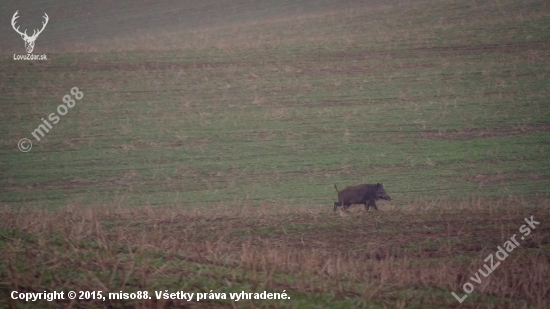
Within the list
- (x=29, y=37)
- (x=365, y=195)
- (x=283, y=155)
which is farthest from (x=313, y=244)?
(x=29, y=37)

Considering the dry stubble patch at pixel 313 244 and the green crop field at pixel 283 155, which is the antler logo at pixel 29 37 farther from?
the dry stubble patch at pixel 313 244

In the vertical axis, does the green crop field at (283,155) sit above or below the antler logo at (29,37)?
below

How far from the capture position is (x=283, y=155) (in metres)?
17.5

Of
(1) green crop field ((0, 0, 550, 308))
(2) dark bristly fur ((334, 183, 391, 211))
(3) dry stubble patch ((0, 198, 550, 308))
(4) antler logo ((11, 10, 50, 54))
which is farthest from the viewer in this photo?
(4) antler logo ((11, 10, 50, 54))

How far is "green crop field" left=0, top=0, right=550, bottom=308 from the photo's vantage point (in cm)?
655

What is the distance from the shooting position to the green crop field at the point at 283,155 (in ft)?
21.5

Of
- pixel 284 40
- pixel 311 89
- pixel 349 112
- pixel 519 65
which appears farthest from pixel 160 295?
pixel 284 40

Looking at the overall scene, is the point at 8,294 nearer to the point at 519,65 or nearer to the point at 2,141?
the point at 2,141

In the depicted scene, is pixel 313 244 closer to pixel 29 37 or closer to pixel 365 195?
pixel 365 195

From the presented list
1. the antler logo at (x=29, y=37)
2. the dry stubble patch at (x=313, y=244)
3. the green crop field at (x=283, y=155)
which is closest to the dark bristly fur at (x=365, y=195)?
the green crop field at (x=283, y=155)

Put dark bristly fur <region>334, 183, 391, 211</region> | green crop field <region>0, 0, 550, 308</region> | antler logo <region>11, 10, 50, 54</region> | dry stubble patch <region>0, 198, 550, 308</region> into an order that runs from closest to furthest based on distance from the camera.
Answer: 1. dry stubble patch <region>0, 198, 550, 308</region>
2. green crop field <region>0, 0, 550, 308</region>
3. dark bristly fur <region>334, 183, 391, 211</region>
4. antler logo <region>11, 10, 50, 54</region>

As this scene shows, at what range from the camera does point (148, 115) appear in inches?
822

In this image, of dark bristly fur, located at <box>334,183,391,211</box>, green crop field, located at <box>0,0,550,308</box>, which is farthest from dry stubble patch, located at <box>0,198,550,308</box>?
dark bristly fur, located at <box>334,183,391,211</box>

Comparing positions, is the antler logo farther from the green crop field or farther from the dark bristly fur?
the dark bristly fur
